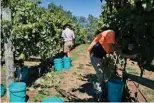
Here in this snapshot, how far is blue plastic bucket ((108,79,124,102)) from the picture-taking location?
305 inches

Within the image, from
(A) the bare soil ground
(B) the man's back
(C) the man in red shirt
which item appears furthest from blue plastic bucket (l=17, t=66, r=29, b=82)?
(B) the man's back

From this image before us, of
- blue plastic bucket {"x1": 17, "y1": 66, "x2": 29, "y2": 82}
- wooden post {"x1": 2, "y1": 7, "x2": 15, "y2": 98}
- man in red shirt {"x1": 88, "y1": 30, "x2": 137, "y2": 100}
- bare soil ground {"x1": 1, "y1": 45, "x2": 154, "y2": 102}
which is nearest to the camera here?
man in red shirt {"x1": 88, "y1": 30, "x2": 137, "y2": 100}

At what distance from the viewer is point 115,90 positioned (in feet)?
25.4

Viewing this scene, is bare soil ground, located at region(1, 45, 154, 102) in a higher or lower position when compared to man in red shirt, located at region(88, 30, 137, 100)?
lower

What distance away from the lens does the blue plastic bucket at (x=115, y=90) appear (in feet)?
25.4

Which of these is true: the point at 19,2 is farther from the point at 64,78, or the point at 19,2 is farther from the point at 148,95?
the point at 148,95

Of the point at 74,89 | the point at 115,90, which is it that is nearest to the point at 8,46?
the point at 74,89

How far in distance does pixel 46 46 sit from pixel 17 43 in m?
2.99

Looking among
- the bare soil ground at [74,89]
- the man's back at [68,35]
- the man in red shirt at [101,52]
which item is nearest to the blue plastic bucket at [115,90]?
the man in red shirt at [101,52]

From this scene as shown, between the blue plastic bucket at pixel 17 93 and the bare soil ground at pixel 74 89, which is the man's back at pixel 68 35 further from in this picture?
the blue plastic bucket at pixel 17 93

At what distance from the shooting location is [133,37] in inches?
170

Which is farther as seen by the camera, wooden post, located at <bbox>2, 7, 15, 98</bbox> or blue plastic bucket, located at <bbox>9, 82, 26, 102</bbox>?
wooden post, located at <bbox>2, 7, 15, 98</bbox>

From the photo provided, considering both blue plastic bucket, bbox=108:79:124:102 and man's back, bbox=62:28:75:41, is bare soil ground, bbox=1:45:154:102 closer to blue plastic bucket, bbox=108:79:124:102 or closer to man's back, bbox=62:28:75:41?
blue plastic bucket, bbox=108:79:124:102

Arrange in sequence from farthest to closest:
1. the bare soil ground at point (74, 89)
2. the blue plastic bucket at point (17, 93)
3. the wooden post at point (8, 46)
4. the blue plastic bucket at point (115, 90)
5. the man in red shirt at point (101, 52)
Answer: the bare soil ground at point (74, 89) → the wooden post at point (8, 46) → the blue plastic bucket at point (17, 93) → the blue plastic bucket at point (115, 90) → the man in red shirt at point (101, 52)
